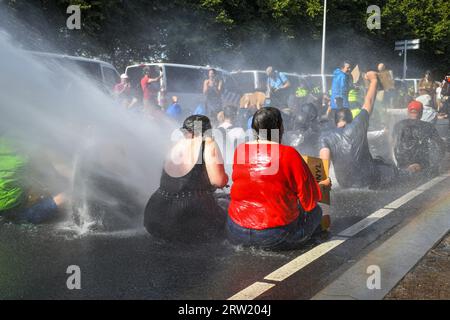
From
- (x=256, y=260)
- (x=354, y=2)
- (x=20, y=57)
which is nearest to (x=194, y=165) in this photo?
(x=256, y=260)

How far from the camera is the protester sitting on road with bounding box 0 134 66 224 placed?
5.36 meters

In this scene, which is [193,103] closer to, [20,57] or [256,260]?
[20,57]

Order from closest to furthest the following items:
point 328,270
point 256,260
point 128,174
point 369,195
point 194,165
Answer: point 328,270 < point 256,260 < point 194,165 < point 128,174 < point 369,195

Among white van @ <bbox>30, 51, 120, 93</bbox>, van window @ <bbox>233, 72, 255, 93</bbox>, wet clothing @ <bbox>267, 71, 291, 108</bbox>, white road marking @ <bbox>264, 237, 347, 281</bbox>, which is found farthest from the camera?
van window @ <bbox>233, 72, 255, 93</bbox>

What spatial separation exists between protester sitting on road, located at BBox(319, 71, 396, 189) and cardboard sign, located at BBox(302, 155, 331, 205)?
1.55 meters

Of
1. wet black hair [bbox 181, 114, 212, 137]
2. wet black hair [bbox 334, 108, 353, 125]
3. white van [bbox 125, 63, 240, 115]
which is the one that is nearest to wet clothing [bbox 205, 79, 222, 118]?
white van [bbox 125, 63, 240, 115]

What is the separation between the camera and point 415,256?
4.59 metres

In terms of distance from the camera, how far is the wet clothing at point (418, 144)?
9.02 metres

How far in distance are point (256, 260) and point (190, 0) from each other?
69.3 ft

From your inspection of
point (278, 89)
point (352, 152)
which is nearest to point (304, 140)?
point (352, 152)

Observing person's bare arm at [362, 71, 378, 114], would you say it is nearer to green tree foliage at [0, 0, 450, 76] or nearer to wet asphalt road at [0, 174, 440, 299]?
wet asphalt road at [0, 174, 440, 299]

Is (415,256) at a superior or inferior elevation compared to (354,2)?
inferior

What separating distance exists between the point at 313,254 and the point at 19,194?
2810mm

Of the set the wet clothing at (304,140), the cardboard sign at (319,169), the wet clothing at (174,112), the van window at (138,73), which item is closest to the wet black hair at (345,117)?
the wet clothing at (304,140)
